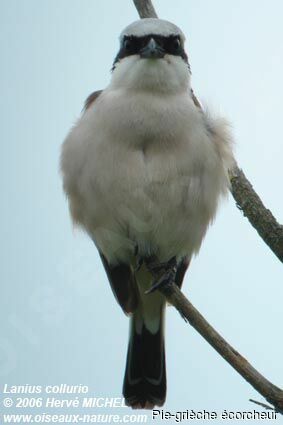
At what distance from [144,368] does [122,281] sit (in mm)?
834

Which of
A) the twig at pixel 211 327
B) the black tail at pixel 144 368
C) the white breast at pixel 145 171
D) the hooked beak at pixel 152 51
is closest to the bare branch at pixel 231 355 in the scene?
the twig at pixel 211 327

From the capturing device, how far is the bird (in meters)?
5.24

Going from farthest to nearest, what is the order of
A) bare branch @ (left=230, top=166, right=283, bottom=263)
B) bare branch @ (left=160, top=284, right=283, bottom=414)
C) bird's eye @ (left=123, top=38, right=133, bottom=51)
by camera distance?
1. bird's eye @ (left=123, top=38, right=133, bottom=51)
2. bare branch @ (left=230, top=166, right=283, bottom=263)
3. bare branch @ (left=160, top=284, right=283, bottom=414)

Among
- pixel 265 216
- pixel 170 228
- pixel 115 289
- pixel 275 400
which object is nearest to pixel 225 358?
pixel 275 400

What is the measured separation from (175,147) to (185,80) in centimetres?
74

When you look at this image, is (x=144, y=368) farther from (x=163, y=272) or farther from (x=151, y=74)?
(x=151, y=74)

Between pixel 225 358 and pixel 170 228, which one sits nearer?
pixel 225 358

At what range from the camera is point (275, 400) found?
3715mm

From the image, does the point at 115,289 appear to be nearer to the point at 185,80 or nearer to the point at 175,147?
the point at 175,147

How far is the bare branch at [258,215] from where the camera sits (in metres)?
4.50

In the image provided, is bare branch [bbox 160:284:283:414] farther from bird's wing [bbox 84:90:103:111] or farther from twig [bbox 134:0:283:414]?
bird's wing [bbox 84:90:103:111]

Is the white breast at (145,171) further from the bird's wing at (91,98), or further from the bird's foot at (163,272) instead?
the bird's wing at (91,98)

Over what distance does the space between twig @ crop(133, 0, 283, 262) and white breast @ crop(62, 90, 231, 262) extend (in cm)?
34

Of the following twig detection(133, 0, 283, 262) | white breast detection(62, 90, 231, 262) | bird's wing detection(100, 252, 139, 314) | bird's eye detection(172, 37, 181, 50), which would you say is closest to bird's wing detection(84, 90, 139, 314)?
bird's wing detection(100, 252, 139, 314)
